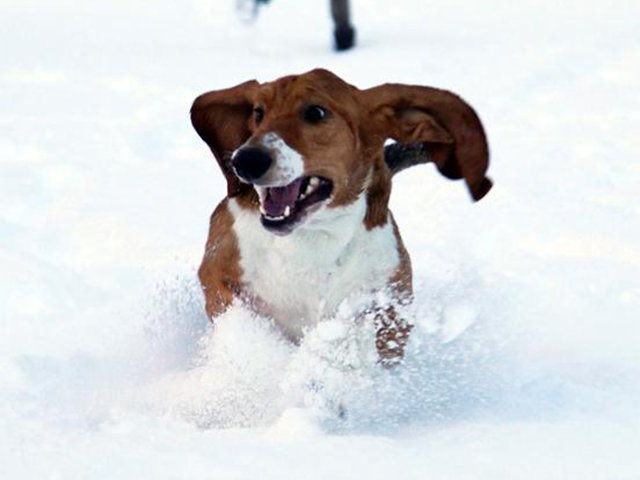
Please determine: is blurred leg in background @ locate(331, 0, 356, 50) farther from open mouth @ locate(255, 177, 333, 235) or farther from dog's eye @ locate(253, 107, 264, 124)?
open mouth @ locate(255, 177, 333, 235)

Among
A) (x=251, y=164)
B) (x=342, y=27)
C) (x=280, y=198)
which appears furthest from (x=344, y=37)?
(x=251, y=164)

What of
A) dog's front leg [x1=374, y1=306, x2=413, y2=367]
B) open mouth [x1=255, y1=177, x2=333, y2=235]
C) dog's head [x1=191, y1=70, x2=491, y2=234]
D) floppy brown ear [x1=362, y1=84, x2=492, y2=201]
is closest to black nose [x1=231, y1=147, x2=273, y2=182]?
dog's head [x1=191, y1=70, x2=491, y2=234]

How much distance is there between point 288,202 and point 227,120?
67cm

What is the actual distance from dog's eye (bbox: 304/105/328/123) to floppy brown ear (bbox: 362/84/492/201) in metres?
0.25

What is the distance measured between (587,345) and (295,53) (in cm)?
823

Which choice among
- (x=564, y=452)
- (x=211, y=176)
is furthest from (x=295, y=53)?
(x=564, y=452)

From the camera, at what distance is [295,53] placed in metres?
13.2

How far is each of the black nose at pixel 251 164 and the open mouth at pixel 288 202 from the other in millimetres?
141

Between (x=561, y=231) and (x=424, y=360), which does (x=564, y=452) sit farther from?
(x=561, y=231)

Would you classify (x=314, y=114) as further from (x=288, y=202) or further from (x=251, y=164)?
(x=251, y=164)

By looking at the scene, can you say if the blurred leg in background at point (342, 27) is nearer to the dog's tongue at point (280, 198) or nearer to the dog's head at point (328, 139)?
the dog's head at point (328, 139)

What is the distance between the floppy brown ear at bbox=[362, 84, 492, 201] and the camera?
14.8 feet

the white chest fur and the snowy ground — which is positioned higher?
the white chest fur

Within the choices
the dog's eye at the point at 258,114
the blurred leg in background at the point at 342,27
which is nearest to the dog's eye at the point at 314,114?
the dog's eye at the point at 258,114
